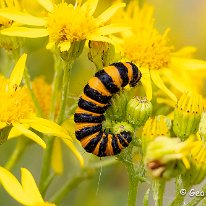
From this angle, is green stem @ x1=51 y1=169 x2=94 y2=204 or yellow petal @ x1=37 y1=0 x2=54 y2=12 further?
green stem @ x1=51 y1=169 x2=94 y2=204

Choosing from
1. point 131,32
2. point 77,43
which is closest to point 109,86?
point 77,43

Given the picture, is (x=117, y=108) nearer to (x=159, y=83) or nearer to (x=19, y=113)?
(x=19, y=113)

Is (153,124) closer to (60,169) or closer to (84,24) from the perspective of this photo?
(84,24)

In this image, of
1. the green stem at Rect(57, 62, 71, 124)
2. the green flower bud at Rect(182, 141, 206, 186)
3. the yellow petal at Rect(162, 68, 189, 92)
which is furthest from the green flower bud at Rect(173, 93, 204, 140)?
the yellow petal at Rect(162, 68, 189, 92)

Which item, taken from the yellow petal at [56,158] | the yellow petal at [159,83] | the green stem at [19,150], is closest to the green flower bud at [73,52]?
the yellow petal at [159,83]

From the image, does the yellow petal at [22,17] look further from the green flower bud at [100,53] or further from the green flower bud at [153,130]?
the green flower bud at [153,130]

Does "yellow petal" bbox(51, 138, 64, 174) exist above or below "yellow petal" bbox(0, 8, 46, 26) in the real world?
below

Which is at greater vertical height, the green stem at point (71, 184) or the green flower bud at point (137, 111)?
the green flower bud at point (137, 111)

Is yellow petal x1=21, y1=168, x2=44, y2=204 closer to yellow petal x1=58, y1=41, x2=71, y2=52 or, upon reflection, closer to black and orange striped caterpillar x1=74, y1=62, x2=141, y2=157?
black and orange striped caterpillar x1=74, y1=62, x2=141, y2=157
